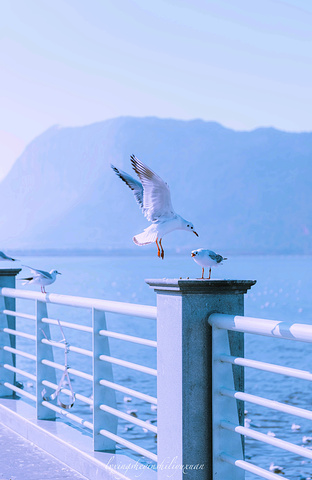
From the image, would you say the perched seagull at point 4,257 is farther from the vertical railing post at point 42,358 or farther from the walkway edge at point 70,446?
the vertical railing post at point 42,358

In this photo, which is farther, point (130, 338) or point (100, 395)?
point (100, 395)

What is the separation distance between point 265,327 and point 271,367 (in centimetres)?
21

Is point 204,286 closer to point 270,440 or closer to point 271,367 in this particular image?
point 271,367

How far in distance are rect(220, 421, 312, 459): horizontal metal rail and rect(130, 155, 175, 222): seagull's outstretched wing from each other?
1059 millimetres

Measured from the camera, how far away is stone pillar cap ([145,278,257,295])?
12.0 ft

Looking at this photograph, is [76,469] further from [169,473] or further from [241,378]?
[241,378]

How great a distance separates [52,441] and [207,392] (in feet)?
6.22

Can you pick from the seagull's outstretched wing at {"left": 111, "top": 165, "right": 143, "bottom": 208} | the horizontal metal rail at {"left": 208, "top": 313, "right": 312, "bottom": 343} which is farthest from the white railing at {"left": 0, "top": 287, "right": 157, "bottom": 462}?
the seagull's outstretched wing at {"left": 111, "top": 165, "right": 143, "bottom": 208}

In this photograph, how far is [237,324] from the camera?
3514mm

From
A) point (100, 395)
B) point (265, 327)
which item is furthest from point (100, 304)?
point (265, 327)

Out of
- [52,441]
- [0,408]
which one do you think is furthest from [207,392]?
[0,408]

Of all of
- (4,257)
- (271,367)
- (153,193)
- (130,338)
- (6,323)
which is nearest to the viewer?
(271,367)

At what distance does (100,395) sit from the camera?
489 cm

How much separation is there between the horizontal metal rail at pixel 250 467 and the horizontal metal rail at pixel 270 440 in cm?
12
